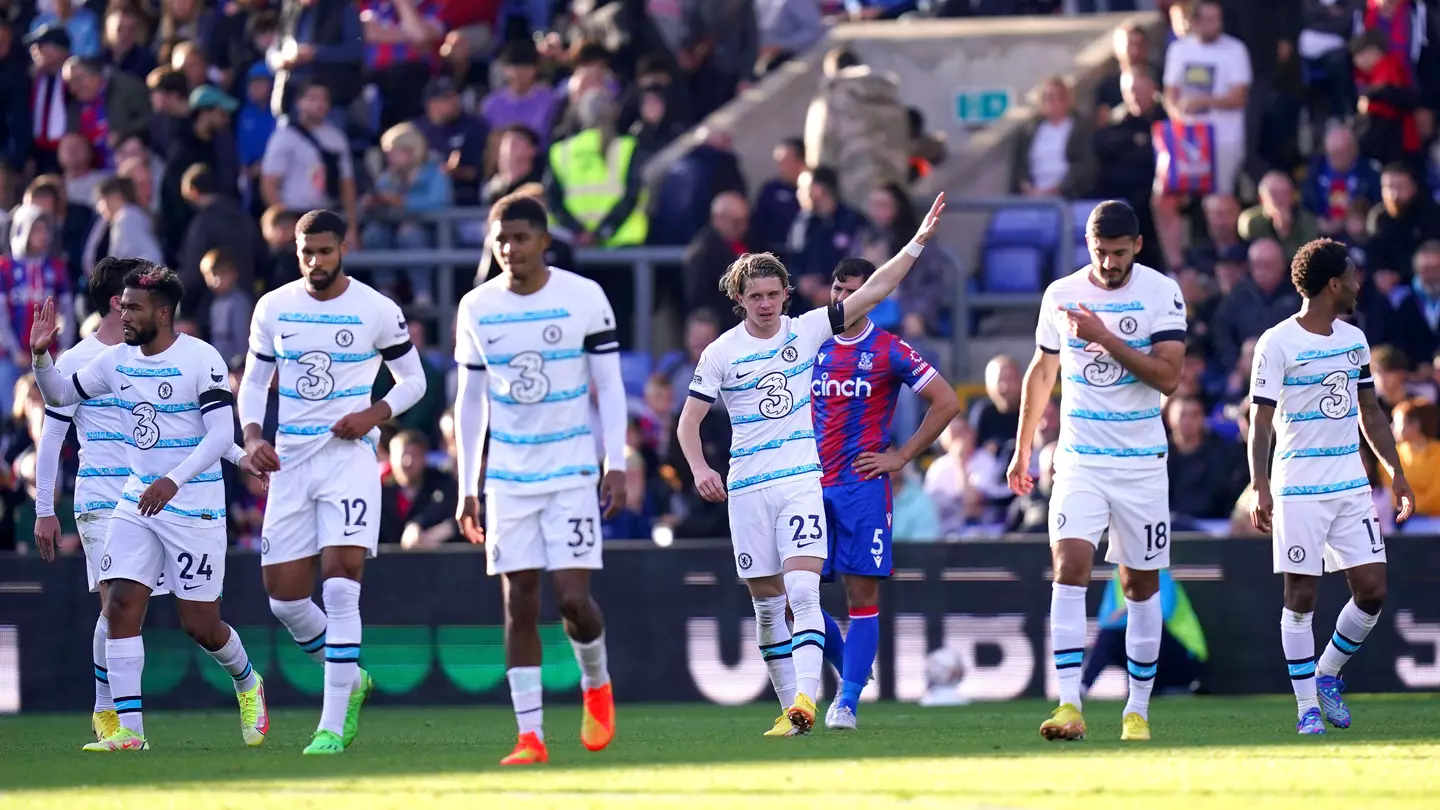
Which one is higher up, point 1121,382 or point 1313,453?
point 1121,382

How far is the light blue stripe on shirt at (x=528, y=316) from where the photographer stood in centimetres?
1023

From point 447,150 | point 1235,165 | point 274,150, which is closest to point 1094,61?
point 1235,165

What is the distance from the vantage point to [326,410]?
11312 millimetres

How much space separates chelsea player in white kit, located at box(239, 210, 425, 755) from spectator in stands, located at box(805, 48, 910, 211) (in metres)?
9.30

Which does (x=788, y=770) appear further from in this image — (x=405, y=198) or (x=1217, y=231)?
(x=405, y=198)

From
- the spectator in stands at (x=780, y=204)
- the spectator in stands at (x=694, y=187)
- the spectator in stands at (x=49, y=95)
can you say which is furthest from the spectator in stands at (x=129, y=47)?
the spectator in stands at (x=780, y=204)

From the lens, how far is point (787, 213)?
64.7 feet

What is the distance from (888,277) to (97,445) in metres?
4.21

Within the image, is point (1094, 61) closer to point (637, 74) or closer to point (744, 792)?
point (637, 74)

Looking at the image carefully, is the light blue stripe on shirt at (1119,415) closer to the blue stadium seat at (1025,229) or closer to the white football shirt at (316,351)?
the white football shirt at (316,351)

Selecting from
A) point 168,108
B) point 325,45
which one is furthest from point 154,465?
point 325,45

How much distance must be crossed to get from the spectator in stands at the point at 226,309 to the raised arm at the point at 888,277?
8.44 m

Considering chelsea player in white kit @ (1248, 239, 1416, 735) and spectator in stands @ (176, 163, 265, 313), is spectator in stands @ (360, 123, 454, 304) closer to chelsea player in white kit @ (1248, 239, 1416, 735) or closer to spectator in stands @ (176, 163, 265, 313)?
spectator in stands @ (176, 163, 265, 313)

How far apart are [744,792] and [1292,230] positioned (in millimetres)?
11231
